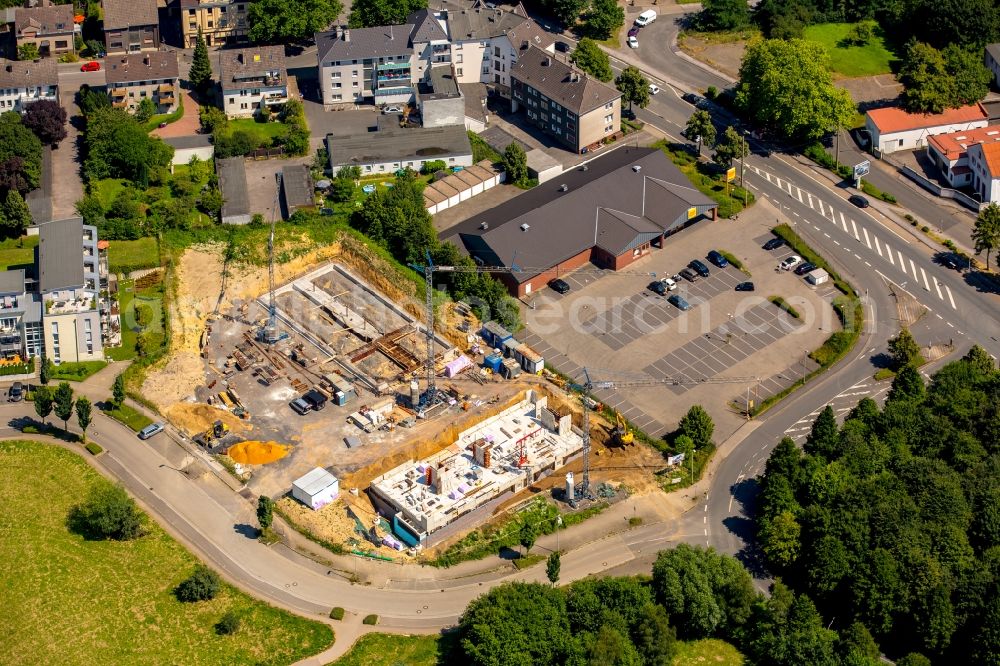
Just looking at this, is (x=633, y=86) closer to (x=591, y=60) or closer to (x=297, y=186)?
(x=591, y=60)

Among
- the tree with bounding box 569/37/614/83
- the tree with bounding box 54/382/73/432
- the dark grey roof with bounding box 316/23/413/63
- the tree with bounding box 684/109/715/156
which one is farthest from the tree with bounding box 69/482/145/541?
the tree with bounding box 569/37/614/83

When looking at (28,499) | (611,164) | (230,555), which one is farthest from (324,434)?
(611,164)

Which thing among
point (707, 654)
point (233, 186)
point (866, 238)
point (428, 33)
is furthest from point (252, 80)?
point (707, 654)

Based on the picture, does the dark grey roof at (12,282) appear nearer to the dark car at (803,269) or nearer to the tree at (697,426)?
the tree at (697,426)

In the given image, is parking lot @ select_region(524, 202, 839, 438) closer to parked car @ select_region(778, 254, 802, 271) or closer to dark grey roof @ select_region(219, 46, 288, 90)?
parked car @ select_region(778, 254, 802, 271)

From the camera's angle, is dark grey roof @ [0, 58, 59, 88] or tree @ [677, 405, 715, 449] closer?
tree @ [677, 405, 715, 449]
